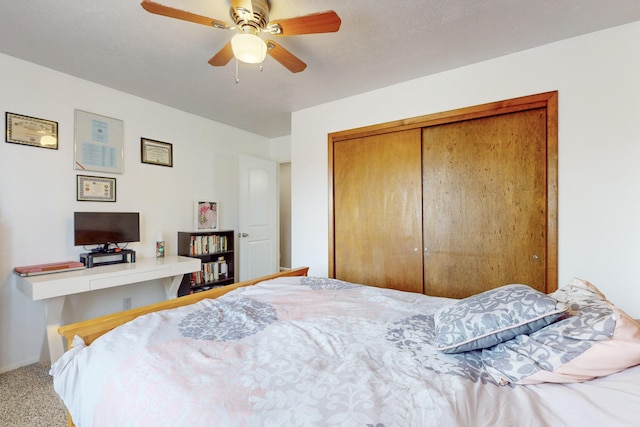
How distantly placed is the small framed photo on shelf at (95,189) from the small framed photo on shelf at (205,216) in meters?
0.88

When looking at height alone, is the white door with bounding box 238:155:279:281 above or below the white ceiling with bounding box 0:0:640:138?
below

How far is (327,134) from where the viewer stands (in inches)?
126

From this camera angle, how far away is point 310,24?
152 cm

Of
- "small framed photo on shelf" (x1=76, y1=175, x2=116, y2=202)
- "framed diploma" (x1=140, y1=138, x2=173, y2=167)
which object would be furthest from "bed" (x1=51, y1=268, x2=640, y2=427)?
"framed diploma" (x1=140, y1=138, x2=173, y2=167)

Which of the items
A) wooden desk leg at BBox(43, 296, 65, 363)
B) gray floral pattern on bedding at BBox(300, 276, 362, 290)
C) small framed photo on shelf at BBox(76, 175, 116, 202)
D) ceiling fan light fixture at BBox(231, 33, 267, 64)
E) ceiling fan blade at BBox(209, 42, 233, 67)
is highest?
ceiling fan blade at BBox(209, 42, 233, 67)

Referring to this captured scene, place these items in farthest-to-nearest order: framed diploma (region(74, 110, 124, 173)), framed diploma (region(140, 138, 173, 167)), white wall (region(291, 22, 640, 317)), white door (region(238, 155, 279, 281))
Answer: white door (region(238, 155, 279, 281))
framed diploma (region(140, 138, 173, 167))
framed diploma (region(74, 110, 124, 173))
white wall (region(291, 22, 640, 317))

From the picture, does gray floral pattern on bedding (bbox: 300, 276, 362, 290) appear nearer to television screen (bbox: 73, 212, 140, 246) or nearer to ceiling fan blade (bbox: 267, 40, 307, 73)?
ceiling fan blade (bbox: 267, 40, 307, 73)

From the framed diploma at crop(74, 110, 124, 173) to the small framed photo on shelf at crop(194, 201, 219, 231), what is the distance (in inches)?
35.5

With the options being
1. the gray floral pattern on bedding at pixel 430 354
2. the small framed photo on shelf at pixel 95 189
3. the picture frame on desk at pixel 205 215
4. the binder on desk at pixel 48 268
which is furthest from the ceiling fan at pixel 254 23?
the picture frame on desk at pixel 205 215

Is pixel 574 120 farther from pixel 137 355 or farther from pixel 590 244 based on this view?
pixel 137 355

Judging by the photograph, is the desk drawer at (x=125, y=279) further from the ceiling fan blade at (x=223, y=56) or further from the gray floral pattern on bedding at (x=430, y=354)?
the gray floral pattern on bedding at (x=430, y=354)

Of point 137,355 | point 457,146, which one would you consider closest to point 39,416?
point 137,355

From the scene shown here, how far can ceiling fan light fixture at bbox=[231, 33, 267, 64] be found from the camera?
5.15 feet

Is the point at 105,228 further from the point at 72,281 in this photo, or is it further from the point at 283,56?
the point at 283,56
